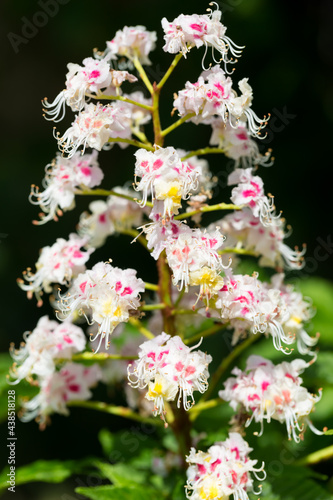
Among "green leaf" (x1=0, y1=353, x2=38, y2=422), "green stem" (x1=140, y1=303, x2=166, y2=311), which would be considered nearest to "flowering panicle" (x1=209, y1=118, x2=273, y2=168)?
"green stem" (x1=140, y1=303, x2=166, y2=311)

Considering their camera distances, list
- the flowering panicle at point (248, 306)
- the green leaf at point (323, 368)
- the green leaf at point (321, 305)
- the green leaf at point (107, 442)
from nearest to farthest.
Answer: the flowering panicle at point (248, 306), the green leaf at point (323, 368), the green leaf at point (107, 442), the green leaf at point (321, 305)

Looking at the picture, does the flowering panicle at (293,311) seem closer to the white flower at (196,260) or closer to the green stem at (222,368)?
the green stem at (222,368)

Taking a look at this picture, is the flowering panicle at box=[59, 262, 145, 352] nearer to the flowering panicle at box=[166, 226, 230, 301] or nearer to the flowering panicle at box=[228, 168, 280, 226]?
the flowering panicle at box=[166, 226, 230, 301]

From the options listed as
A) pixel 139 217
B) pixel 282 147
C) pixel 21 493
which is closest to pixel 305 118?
pixel 282 147

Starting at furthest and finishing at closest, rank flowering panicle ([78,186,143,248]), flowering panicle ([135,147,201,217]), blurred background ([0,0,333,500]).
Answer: blurred background ([0,0,333,500])
flowering panicle ([78,186,143,248])
flowering panicle ([135,147,201,217])

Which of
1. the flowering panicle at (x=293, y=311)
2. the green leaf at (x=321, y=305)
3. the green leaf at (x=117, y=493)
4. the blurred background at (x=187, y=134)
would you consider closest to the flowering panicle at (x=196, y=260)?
the flowering panicle at (x=293, y=311)

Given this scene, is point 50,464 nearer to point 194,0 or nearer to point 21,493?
point 21,493
